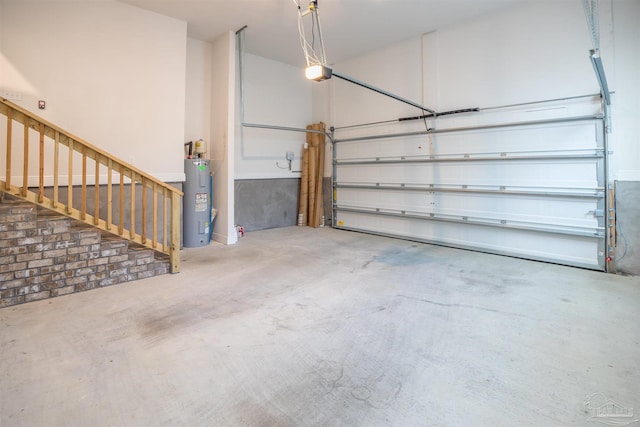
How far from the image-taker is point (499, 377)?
187 centimetres

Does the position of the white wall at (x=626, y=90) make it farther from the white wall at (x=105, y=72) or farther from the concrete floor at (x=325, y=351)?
the white wall at (x=105, y=72)

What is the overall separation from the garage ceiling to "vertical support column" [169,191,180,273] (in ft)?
9.64

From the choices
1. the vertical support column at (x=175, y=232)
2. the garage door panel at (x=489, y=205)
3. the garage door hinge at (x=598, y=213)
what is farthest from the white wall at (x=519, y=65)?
the vertical support column at (x=175, y=232)

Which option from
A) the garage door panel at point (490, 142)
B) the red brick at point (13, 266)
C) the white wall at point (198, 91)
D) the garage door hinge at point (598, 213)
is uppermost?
the white wall at point (198, 91)

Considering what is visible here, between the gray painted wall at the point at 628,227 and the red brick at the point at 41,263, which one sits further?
the gray painted wall at the point at 628,227

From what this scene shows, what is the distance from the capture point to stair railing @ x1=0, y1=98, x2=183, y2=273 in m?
3.00

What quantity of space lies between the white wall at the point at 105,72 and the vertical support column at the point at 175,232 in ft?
4.54

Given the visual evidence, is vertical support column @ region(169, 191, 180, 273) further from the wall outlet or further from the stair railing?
the wall outlet

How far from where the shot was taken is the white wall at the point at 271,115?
21.5 ft

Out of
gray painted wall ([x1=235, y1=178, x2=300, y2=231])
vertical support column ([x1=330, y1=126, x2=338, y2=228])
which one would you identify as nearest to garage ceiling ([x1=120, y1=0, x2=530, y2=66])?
vertical support column ([x1=330, y1=126, x2=338, y2=228])

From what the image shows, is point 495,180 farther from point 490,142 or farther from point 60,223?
point 60,223

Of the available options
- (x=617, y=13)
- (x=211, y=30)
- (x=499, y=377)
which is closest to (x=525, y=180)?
(x=617, y=13)

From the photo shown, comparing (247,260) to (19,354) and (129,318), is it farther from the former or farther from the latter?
(19,354)

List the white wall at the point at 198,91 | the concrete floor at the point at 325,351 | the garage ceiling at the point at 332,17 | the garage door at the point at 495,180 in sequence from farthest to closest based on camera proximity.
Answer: the white wall at the point at 198,91 < the garage ceiling at the point at 332,17 < the garage door at the point at 495,180 < the concrete floor at the point at 325,351
